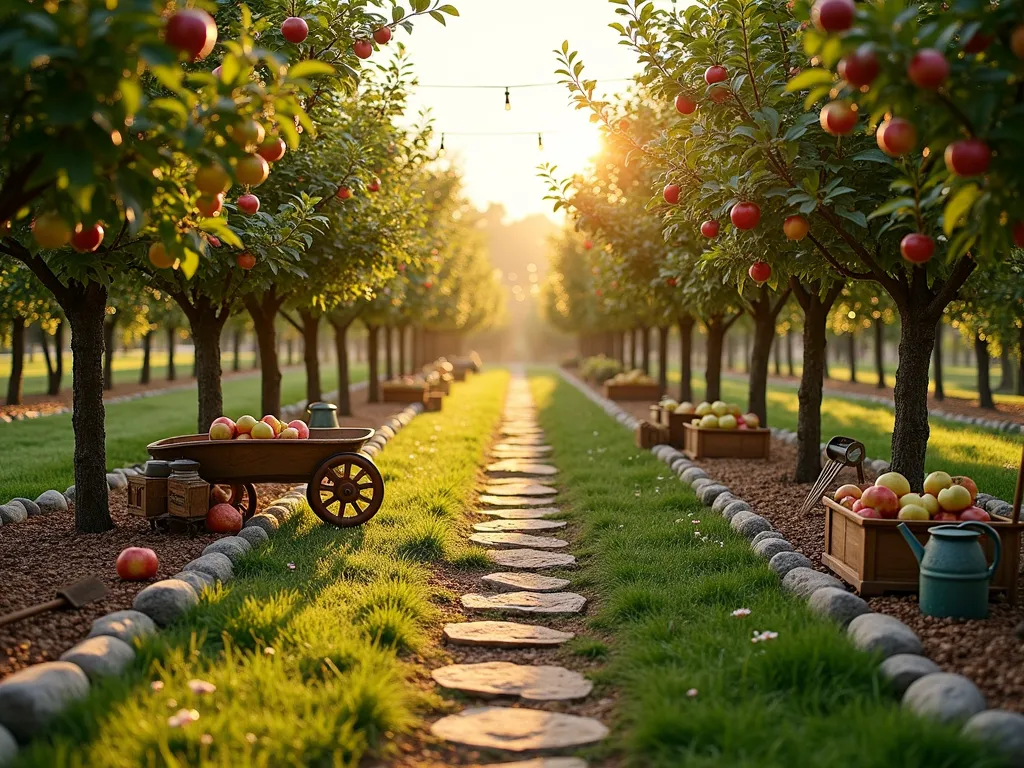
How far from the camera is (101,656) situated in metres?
4.34

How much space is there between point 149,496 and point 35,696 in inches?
139

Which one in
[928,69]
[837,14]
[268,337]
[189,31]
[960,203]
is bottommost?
[268,337]

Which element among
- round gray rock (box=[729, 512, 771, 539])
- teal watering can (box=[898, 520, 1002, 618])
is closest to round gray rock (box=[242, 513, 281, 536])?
round gray rock (box=[729, 512, 771, 539])

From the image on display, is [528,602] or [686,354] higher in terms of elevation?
[686,354]

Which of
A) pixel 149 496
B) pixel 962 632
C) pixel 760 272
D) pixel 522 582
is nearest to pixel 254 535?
pixel 149 496

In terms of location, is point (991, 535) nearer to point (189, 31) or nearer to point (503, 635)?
point (503, 635)

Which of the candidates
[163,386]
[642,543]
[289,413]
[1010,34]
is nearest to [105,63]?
[1010,34]

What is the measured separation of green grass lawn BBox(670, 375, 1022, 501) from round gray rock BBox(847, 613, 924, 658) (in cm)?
479

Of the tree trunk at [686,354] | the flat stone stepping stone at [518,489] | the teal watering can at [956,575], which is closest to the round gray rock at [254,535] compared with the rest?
the flat stone stepping stone at [518,489]

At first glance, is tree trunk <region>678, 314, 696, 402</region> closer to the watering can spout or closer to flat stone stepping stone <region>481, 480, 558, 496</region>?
flat stone stepping stone <region>481, 480, 558, 496</region>

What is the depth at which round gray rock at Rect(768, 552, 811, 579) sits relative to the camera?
6227mm

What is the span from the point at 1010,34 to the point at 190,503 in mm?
6236

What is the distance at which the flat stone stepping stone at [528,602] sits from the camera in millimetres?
6082

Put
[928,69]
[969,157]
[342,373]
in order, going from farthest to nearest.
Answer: [342,373] < [969,157] < [928,69]
